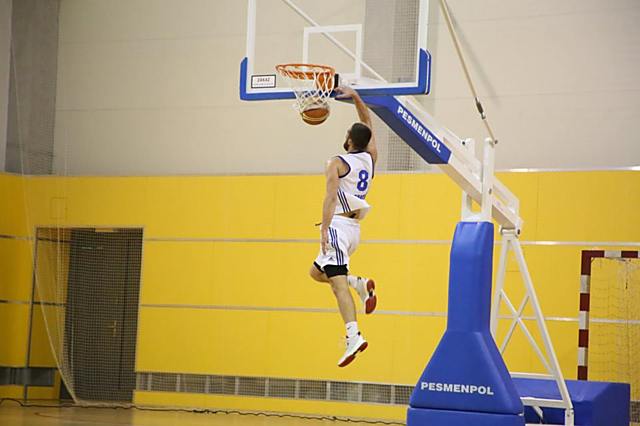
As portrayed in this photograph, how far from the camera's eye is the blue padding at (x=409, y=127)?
7.52 meters

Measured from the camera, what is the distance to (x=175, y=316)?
45.9 feet

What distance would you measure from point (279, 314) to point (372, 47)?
4073 millimetres

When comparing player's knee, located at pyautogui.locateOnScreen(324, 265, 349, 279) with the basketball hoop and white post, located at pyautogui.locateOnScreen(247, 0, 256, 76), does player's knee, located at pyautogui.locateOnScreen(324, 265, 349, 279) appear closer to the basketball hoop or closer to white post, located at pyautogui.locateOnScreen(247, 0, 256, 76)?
the basketball hoop

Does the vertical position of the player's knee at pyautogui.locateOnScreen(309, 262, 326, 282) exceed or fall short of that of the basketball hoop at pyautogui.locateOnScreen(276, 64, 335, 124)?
it falls short

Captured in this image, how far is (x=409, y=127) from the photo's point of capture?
7766 millimetres

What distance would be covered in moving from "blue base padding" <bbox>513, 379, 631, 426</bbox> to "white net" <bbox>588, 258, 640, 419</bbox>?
1.85 meters

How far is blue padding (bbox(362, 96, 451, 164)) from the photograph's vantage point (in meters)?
7.52

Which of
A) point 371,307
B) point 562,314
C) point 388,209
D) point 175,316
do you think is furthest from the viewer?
point 175,316

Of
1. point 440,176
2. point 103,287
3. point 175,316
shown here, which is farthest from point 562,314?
point 103,287

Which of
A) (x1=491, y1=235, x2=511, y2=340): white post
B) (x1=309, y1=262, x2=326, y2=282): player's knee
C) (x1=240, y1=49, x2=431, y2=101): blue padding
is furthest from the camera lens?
(x1=491, y1=235, x2=511, y2=340): white post

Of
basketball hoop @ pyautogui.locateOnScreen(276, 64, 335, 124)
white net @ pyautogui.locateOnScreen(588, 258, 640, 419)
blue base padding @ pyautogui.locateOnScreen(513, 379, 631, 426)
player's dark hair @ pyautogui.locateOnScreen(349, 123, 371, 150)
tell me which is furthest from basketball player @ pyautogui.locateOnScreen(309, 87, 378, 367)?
white net @ pyautogui.locateOnScreen(588, 258, 640, 419)

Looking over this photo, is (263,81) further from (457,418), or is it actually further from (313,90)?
(457,418)

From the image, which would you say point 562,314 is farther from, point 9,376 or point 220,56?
point 9,376

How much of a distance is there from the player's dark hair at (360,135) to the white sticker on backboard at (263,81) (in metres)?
0.69
